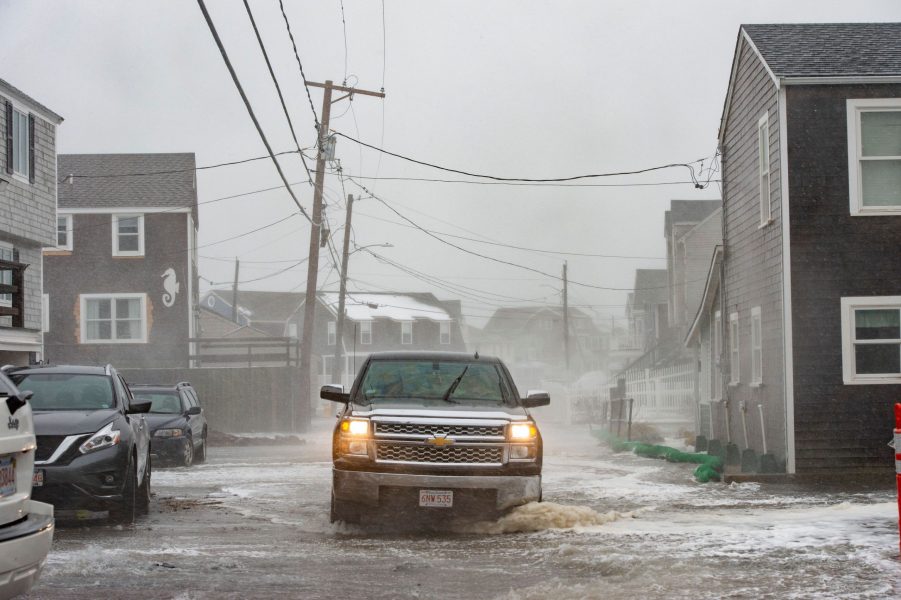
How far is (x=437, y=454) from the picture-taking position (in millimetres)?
11195

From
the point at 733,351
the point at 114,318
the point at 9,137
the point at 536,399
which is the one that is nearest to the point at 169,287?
the point at 114,318

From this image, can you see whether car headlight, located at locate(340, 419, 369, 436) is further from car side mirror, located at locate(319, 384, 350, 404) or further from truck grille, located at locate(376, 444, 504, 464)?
car side mirror, located at locate(319, 384, 350, 404)

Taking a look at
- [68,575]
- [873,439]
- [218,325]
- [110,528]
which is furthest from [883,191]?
[218,325]

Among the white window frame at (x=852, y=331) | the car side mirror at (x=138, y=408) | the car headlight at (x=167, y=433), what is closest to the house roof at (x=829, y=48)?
the white window frame at (x=852, y=331)

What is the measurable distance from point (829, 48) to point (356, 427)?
12.6 meters

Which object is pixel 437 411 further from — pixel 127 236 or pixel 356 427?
pixel 127 236

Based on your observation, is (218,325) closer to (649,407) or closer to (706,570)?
(649,407)

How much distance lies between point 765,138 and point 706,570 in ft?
42.7

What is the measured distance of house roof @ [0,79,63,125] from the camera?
23.5 meters

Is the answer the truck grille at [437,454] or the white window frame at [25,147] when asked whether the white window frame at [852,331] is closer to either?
the truck grille at [437,454]

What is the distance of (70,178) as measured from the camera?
1688 inches

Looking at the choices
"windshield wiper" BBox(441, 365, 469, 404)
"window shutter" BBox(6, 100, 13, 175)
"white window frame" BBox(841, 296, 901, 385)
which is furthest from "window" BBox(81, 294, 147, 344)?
"windshield wiper" BBox(441, 365, 469, 404)

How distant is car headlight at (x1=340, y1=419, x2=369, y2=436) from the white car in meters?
4.67

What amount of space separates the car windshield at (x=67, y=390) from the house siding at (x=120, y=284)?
29.1 meters
